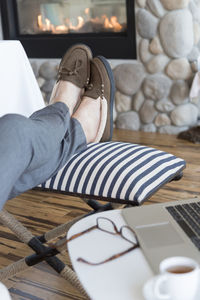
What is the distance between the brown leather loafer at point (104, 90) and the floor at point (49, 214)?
41 cm

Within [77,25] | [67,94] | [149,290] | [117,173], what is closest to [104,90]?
[67,94]

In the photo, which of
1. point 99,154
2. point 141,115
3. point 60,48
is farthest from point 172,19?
point 99,154

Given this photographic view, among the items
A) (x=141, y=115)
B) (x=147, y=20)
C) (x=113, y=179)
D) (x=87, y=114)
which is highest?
(x=147, y=20)

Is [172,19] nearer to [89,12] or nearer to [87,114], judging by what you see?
[89,12]

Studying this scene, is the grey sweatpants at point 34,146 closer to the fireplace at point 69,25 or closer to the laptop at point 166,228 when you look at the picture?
the laptop at point 166,228

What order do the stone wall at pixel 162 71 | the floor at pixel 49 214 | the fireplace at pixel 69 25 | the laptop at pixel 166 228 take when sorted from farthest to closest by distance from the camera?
the fireplace at pixel 69 25, the stone wall at pixel 162 71, the floor at pixel 49 214, the laptop at pixel 166 228

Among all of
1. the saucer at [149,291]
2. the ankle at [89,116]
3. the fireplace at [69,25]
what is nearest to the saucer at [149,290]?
the saucer at [149,291]

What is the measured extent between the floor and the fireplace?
0.67 metres

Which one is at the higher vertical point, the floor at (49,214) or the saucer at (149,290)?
the saucer at (149,290)

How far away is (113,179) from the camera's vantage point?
130 centimetres

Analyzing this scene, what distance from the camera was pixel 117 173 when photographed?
4.32ft

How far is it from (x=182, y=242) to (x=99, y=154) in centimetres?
62

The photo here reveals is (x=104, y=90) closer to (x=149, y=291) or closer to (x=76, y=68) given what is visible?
(x=76, y=68)

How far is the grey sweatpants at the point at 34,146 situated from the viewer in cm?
101
